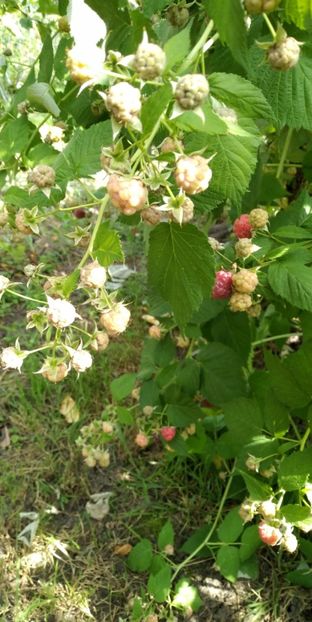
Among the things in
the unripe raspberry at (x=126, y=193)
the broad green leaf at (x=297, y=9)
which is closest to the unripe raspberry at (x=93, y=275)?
the unripe raspberry at (x=126, y=193)

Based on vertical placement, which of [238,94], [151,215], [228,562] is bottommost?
[228,562]

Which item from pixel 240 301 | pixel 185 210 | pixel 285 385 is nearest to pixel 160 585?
pixel 285 385

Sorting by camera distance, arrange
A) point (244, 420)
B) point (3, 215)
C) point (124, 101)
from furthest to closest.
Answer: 1. point (244, 420)
2. point (3, 215)
3. point (124, 101)

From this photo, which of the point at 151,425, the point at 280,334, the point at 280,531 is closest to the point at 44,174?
the point at 280,531

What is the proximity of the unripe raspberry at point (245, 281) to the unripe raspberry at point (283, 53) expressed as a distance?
34 cm

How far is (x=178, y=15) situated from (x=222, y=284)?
384 millimetres

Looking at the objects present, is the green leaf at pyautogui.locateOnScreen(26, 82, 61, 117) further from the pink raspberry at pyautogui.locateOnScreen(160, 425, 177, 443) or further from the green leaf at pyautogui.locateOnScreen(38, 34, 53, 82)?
the pink raspberry at pyautogui.locateOnScreen(160, 425, 177, 443)

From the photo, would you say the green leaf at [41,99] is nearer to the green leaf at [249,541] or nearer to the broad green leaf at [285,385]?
the broad green leaf at [285,385]

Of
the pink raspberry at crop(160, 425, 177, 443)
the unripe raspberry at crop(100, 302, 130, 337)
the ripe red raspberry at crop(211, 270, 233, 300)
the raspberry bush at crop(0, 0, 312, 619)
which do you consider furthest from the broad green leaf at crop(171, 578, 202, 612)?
the unripe raspberry at crop(100, 302, 130, 337)

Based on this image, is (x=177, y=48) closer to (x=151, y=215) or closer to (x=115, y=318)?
(x=151, y=215)

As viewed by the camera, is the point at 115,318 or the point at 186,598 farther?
the point at 186,598

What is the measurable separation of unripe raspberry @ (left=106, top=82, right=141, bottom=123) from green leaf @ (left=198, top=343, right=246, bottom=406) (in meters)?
0.84

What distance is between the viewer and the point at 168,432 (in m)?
1.53

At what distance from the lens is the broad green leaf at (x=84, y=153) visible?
82 cm
